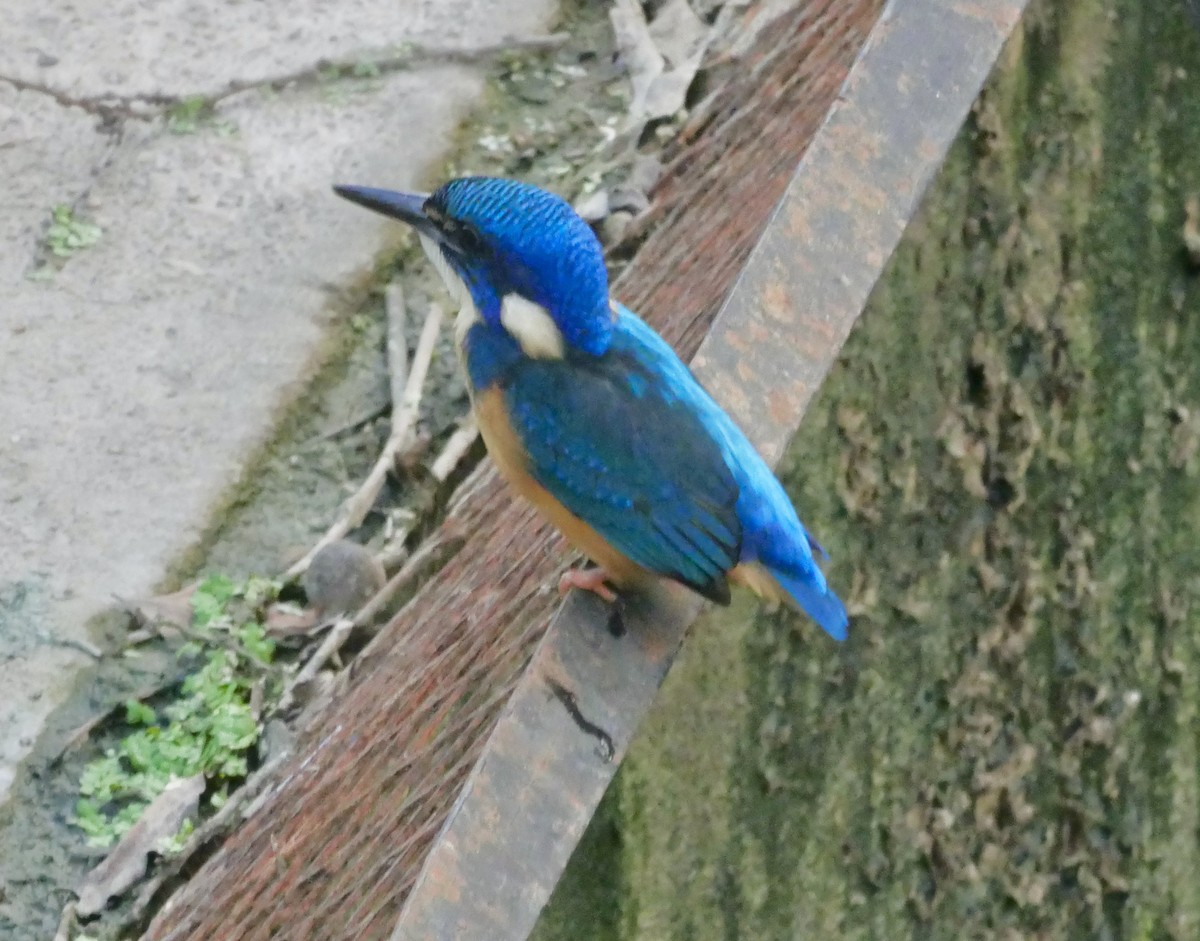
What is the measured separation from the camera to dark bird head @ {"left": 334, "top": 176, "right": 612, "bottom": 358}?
7.32 feet

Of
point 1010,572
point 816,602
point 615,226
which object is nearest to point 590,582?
point 816,602

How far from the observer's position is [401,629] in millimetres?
2621

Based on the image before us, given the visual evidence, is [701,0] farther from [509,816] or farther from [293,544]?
[509,816]

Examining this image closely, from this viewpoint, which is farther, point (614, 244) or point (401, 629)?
point (614, 244)

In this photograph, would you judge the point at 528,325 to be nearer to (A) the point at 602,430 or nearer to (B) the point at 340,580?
(A) the point at 602,430

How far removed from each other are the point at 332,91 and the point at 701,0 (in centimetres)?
91

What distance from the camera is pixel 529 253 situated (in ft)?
7.50

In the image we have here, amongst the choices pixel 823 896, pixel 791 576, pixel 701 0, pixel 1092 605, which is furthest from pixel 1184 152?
pixel 701 0

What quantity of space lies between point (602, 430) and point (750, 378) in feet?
0.66

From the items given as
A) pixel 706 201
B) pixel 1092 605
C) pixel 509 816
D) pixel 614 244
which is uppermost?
pixel 509 816

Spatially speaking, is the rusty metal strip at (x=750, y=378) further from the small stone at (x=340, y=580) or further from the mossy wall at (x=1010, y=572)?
the small stone at (x=340, y=580)

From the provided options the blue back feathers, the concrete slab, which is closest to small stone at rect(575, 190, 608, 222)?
the concrete slab

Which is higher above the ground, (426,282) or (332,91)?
(332,91)

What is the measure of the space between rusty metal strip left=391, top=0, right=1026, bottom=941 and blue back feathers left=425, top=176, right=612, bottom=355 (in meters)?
0.17
